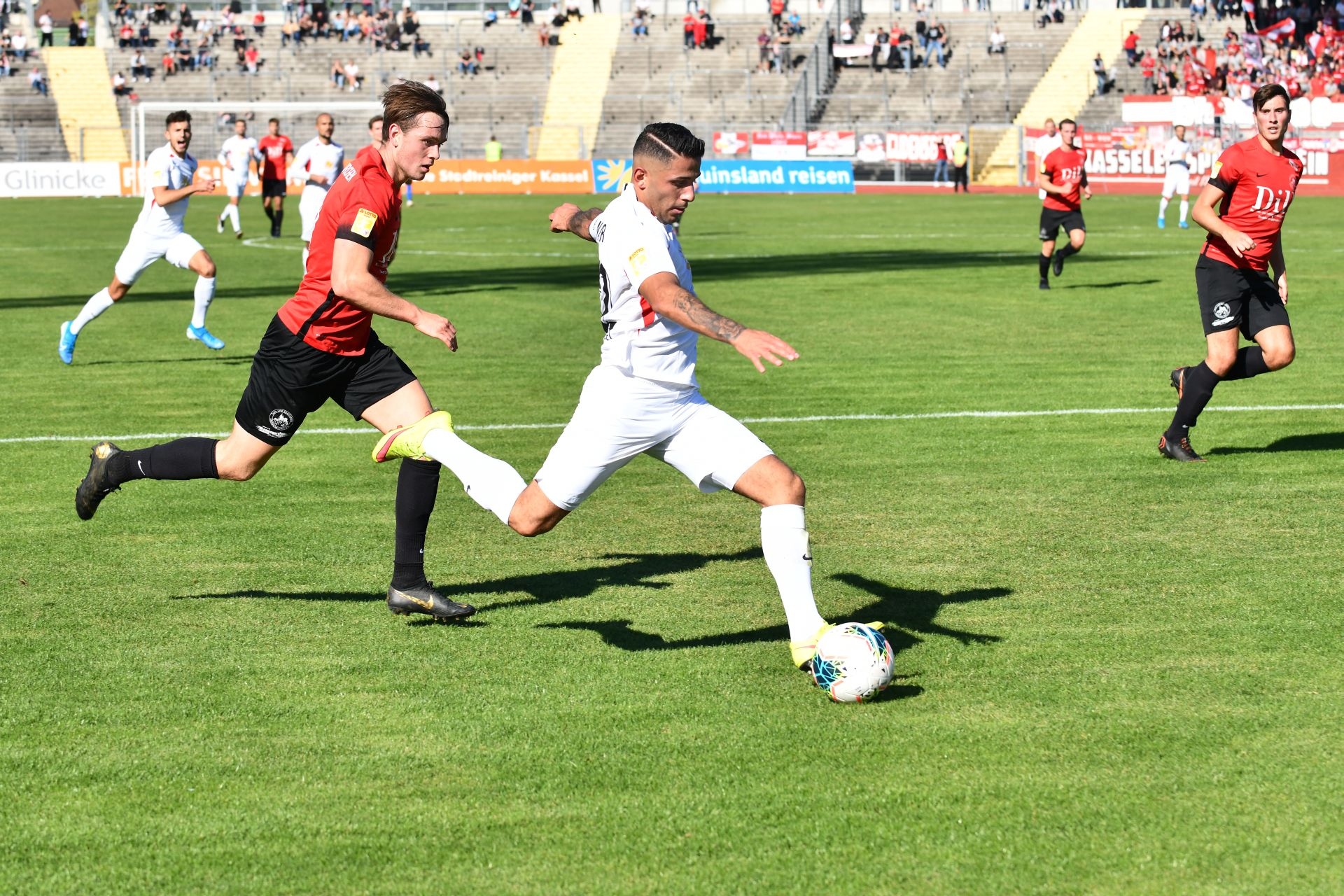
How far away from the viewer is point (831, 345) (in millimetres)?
16812

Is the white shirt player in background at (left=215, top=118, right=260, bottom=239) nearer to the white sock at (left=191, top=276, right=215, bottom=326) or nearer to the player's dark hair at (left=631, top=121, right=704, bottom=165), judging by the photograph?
the white sock at (left=191, top=276, right=215, bottom=326)

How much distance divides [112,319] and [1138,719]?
55.8ft

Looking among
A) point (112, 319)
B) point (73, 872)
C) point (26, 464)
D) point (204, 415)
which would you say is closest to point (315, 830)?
point (73, 872)

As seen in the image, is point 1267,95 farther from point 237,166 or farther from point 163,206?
point 237,166

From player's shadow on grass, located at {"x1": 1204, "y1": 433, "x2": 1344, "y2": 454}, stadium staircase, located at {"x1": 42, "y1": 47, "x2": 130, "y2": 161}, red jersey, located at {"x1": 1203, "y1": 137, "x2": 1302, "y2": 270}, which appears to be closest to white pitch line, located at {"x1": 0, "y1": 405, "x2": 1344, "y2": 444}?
player's shadow on grass, located at {"x1": 1204, "y1": 433, "x2": 1344, "y2": 454}

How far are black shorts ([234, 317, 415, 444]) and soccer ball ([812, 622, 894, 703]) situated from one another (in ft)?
7.95

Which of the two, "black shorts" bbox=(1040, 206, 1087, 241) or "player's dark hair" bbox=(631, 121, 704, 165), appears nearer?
"player's dark hair" bbox=(631, 121, 704, 165)

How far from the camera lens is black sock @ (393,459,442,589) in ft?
23.5

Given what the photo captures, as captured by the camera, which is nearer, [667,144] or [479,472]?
[667,144]

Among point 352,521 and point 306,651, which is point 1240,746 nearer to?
point 306,651

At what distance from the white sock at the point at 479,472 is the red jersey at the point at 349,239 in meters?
0.72

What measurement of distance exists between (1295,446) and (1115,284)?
39.6 feet

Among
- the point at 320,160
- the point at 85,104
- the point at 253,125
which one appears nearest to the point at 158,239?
the point at 320,160

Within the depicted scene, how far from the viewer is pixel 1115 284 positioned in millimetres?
22828
